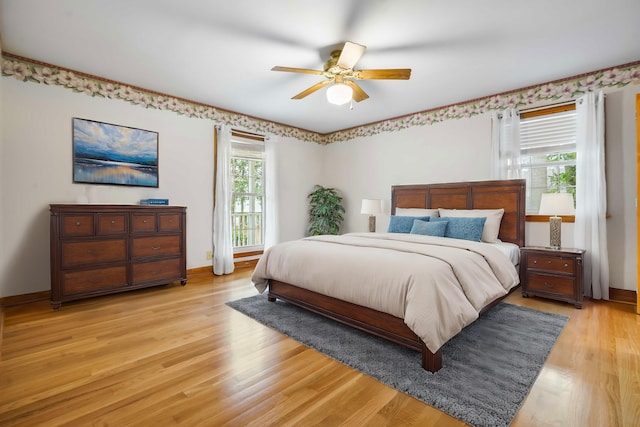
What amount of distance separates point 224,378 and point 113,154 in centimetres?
322

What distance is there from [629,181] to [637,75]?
110cm

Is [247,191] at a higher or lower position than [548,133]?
lower

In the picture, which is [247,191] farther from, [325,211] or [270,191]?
[325,211]

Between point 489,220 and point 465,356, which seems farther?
point 489,220

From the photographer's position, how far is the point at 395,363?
6.56 ft

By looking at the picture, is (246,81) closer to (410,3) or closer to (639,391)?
(410,3)

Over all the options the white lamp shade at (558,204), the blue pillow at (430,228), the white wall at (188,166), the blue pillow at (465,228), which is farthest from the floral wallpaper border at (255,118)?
the blue pillow at (430,228)

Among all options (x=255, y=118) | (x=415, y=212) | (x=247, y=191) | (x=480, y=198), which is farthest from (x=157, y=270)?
(x=480, y=198)

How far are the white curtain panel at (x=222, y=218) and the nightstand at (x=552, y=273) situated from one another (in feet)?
12.8

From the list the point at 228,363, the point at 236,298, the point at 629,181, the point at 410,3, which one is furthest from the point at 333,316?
the point at 629,181

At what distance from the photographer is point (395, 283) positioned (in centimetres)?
208

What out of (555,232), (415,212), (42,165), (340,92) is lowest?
(555,232)

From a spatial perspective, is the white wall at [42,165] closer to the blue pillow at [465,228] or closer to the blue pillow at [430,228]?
the blue pillow at [430,228]

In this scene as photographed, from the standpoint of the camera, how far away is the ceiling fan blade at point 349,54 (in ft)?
8.16
